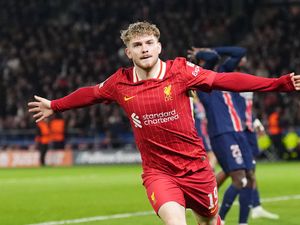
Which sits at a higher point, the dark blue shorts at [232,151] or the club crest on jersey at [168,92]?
the club crest on jersey at [168,92]

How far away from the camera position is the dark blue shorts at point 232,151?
1033 centimetres

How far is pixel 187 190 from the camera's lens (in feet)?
22.4

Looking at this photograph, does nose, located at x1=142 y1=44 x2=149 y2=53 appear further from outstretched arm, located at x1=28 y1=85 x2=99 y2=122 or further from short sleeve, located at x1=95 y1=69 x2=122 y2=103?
outstretched arm, located at x1=28 y1=85 x2=99 y2=122

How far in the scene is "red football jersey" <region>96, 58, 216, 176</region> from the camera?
6770mm

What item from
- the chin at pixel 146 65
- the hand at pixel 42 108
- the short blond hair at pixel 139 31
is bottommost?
the hand at pixel 42 108

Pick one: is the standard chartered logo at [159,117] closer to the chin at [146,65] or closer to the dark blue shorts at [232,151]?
the chin at [146,65]

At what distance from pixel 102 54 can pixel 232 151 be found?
2490cm

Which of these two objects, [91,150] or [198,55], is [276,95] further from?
[198,55]

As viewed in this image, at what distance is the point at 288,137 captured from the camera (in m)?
28.0

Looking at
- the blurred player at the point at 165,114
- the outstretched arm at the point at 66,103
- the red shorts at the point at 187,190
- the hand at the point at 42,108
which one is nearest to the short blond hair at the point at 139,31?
the blurred player at the point at 165,114

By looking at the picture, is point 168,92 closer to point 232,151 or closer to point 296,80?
point 296,80

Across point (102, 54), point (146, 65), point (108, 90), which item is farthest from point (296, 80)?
point (102, 54)

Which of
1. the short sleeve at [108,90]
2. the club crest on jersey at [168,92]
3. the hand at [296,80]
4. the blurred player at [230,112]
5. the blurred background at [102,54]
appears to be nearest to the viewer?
the hand at [296,80]

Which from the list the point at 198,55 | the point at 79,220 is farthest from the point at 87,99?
the point at 79,220
